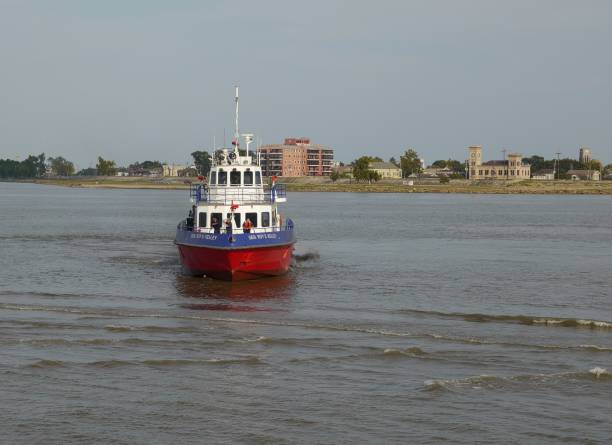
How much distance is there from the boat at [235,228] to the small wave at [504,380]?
688 inches

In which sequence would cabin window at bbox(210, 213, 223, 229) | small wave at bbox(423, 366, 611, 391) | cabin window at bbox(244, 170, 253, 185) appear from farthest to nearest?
cabin window at bbox(244, 170, 253, 185), cabin window at bbox(210, 213, 223, 229), small wave at bbox(423, 366, 611, 391)

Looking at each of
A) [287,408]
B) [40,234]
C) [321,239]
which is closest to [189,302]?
[287,408]

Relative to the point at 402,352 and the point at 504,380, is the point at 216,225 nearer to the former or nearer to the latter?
the point at 402,352

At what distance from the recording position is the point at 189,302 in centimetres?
3419

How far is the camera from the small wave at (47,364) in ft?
74.2

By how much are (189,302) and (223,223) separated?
623cm

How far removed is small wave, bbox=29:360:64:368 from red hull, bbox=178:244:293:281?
49.5 ft

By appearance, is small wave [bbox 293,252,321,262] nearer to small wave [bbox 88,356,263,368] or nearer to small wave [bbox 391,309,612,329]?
small wave [bbox 391,309,612,329]

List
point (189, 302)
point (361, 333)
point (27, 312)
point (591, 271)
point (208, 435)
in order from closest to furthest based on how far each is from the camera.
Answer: point (208, 435), point (361, 333), point (27, 312), point (189, 302), point (591, 271)

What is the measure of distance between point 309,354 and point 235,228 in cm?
1560

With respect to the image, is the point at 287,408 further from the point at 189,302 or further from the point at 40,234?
the point at 40,234

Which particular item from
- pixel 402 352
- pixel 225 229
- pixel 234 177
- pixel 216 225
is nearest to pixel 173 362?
pixel 402 352

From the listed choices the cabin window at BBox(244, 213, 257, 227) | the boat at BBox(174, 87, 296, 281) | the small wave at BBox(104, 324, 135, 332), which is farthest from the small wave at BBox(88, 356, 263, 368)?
the cabin window at BBox(244, 213, 257, 227)

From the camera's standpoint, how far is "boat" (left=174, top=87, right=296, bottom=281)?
1491 inches
